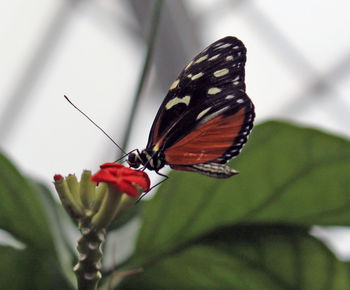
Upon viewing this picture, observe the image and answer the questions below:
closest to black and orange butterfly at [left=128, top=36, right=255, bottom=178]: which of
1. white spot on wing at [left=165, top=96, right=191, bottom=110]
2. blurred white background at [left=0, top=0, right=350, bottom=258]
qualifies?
white spot on wing at [left=165, top=96, right=191, bottom=110]

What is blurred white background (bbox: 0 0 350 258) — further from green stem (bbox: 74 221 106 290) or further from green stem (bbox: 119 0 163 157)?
green stem (bbox: 74 221 106 290)

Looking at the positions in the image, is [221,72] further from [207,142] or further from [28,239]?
[28,239]

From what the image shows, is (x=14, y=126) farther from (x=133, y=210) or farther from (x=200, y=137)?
(x=200, y=137)

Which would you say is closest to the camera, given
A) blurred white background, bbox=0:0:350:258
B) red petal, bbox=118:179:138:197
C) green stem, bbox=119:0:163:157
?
red petal, bbox=118:179:138:197

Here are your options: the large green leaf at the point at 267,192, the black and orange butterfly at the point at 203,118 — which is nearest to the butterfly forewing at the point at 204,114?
the black and orange butterfly at the point at 203,118

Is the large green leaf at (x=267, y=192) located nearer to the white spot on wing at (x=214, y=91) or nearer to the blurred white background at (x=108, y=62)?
the white spot on wing at (x=214, y=91)

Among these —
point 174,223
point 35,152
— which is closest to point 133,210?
point 174,223

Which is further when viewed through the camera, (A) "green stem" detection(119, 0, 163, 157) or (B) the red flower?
(A) "green stem" detection(119, 0, 163, 157)
